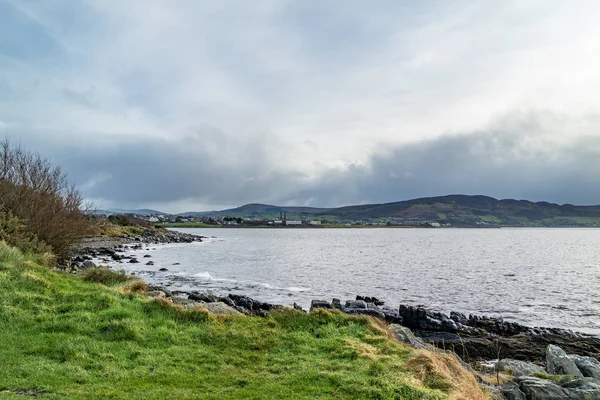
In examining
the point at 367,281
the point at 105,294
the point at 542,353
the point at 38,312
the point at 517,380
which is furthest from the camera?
the point at 367,281

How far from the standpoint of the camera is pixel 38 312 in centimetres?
1218

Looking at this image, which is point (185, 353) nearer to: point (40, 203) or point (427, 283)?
point (40, 203)

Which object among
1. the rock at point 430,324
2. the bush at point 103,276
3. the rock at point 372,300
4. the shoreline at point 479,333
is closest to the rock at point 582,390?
the shoreline at point 479,333

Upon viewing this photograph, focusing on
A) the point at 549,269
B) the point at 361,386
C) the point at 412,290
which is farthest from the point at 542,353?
the point at 549,269

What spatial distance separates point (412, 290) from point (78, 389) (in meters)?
31.9

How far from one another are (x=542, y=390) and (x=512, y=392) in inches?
24.8

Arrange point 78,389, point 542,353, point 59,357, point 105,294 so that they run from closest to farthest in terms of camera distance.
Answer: point 78,389 → point 59,357 → point 105,294 → point 542,353

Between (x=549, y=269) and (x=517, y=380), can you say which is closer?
(x=517, y=380)

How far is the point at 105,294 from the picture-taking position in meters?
13.7

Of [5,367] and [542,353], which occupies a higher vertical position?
[5,367]

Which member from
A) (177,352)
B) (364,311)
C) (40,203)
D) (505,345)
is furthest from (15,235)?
(505,345)

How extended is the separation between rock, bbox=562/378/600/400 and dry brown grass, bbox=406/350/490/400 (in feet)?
6.69

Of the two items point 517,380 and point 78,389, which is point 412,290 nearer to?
point 517,380

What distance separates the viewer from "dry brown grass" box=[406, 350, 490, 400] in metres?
7.98
